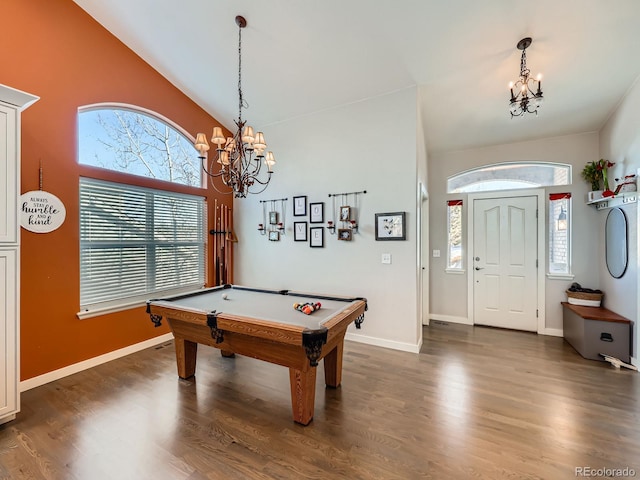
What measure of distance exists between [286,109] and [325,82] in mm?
817

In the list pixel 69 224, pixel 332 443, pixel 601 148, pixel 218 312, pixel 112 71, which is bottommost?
pixel 332 443

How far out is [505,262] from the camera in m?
4.26

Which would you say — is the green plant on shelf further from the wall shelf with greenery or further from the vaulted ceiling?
the vaulted ceiling

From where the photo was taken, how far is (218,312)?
219cm

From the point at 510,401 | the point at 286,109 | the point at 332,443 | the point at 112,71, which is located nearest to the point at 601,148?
the point at 510,401

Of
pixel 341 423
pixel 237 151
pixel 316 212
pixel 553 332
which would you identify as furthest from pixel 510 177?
pixel 341 423

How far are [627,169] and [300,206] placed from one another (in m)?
3.88

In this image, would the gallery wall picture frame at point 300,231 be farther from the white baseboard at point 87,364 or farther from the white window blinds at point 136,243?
the white baseboard at point 87,364

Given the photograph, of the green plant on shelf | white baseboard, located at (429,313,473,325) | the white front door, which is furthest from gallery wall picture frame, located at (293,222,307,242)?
the green plant on shelf

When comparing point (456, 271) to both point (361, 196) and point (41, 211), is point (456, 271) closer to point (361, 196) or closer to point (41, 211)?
point (361, 196)

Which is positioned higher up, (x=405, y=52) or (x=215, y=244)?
(x=405, y=52)

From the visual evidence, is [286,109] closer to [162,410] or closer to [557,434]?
[162,410]

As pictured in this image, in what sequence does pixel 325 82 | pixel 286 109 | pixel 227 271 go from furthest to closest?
1. pixel 227 271
2. pixel 286 109
3. pixel 325 82

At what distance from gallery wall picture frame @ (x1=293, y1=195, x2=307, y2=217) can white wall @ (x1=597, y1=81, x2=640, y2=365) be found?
12.3 ft
